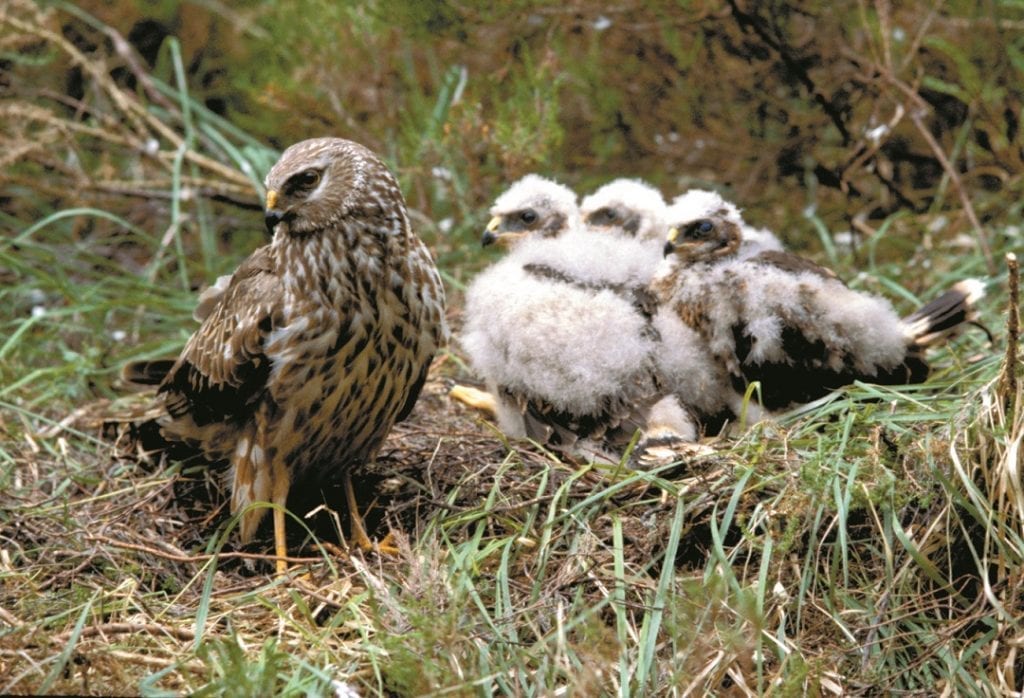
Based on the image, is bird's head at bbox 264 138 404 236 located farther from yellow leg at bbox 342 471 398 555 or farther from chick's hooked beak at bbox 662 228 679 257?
chick's hooked beak at bbox 662 228 679 257

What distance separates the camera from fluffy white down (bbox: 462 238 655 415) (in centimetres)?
384

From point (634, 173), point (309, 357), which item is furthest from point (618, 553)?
point (634, 173)

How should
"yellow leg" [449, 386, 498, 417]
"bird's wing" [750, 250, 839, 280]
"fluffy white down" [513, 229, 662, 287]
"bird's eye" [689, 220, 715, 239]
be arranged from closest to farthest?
"bird's wing" [750, 250, 839, 280] → "fluffy white down" [513, 229, 662, 287] → "bird's eye" [689, 220, 715, 239] → "yellow leg" [449, 386, 498, 417]

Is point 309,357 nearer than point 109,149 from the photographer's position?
Yes

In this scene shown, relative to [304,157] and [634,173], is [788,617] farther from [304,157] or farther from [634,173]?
[634,173]

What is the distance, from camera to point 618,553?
3.23 meters

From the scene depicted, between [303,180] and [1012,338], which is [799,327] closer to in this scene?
[1012,338]

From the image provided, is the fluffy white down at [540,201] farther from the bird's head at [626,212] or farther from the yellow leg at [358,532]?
the yellow leg at [358,532]

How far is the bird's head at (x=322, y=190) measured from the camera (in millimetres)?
3549

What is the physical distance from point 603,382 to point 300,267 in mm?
979

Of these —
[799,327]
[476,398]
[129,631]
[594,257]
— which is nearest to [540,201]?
[594,257]

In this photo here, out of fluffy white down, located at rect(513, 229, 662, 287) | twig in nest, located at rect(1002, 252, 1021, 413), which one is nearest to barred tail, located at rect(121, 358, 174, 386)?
fluffy white down, located at rect(513, 229, 662, 287)

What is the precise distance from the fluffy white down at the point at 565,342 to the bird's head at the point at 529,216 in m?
0.58

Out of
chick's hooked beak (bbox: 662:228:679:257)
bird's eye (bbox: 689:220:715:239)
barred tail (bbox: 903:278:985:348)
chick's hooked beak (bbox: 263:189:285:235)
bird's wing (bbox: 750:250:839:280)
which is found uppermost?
chick's hooked beak (bbox: 263:189:285:235)
